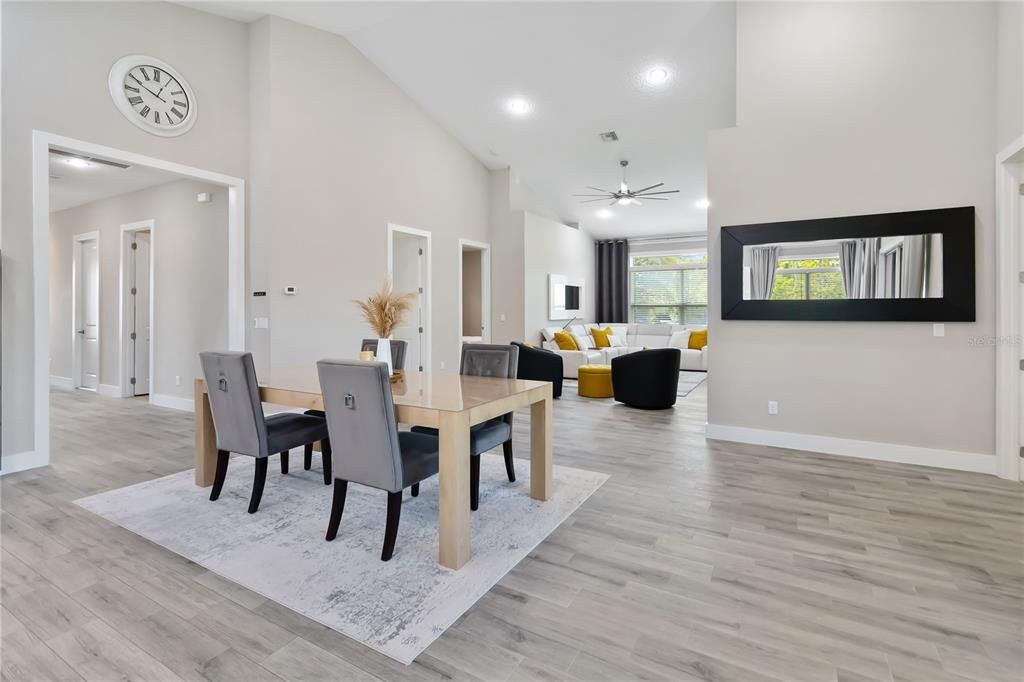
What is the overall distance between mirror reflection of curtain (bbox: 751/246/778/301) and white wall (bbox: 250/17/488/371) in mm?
4002

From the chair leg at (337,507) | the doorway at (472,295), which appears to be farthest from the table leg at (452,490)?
the doorway at (472,295)

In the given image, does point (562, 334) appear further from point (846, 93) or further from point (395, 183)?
point (846, 93)

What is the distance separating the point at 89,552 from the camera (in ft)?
7.45

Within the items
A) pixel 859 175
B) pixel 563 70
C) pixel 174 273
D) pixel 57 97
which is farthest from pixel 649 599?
pixel 174 273

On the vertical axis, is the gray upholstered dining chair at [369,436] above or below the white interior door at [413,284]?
below

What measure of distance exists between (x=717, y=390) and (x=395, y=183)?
4.42m

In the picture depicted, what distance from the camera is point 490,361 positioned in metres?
3.39

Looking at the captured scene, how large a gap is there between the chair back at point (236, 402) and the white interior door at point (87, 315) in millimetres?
5564

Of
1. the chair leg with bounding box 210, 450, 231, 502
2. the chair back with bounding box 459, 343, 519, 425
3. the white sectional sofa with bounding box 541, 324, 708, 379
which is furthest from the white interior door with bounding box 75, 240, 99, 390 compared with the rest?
the white sectional sofa with bounding box 541, 324, 708, 379

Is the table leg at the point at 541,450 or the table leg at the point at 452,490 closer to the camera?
the table leg at the point at 452,490

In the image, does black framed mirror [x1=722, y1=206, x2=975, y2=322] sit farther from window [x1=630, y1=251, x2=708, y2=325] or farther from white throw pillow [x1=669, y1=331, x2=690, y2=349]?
window [x1=630, y1=251, x2=708, y2=325]

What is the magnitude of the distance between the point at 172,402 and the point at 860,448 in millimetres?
6800

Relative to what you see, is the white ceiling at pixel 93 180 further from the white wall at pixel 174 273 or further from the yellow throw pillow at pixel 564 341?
the yellow throw pillow at pixel 564 341

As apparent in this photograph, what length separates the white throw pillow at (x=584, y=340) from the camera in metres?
8.52
